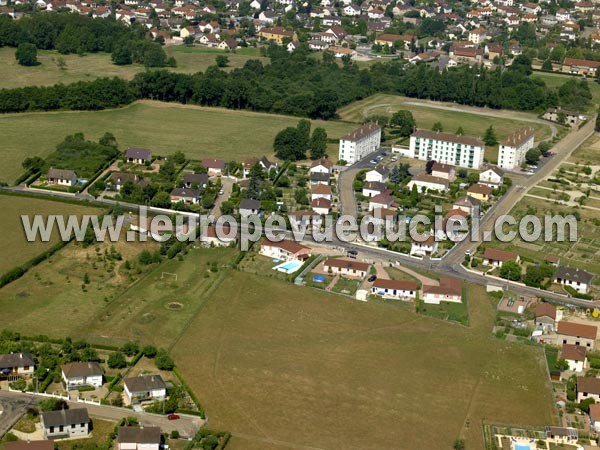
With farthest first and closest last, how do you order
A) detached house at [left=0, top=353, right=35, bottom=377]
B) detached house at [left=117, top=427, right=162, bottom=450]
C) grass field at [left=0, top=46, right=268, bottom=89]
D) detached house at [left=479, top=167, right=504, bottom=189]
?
1. grass field at [left=0, top=46, right=268, bottom=89]
2. detached house at [left=479, top=167, right=504, bottom=189]
3. detached house at [left=0, top=353, right=35, bottom=377]
4. detached house at [left=117, top=427, right=162, bottom=450]

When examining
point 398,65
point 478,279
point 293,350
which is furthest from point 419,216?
point 398,65

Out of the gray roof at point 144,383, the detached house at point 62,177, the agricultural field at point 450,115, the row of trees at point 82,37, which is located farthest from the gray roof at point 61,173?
the row of trees at point 82,37

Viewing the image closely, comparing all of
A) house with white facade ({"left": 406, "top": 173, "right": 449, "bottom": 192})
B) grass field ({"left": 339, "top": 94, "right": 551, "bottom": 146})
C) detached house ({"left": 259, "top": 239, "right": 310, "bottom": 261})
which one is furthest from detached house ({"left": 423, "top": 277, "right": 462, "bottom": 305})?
grass field ({"left": 339, "top": 94, "right": 551, "bottom": 146})

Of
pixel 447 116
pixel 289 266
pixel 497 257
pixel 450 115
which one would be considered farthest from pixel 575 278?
pixel 450 115

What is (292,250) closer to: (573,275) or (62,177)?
(573,275)

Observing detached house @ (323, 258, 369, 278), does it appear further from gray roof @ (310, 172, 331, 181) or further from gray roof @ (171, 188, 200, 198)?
gray roof @ (310, 172, 331, 181)

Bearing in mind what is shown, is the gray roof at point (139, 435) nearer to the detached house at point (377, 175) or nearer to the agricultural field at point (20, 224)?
the agricultural field at point (20, 224)

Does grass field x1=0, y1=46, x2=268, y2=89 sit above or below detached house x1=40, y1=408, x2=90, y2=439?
above
